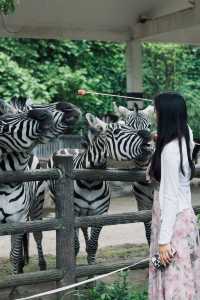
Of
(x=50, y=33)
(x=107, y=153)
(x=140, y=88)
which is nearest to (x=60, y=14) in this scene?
(x=50, y=33)

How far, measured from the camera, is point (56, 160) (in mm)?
4996

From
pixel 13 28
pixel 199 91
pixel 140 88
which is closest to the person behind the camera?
pixel 13 28

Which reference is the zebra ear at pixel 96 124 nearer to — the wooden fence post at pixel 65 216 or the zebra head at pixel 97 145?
the zebra head at pixel 97 145

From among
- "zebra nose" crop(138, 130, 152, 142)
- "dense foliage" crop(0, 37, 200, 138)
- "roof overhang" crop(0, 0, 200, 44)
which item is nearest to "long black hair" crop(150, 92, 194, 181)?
"zebra nose" crop(138, 130, 152, 142)

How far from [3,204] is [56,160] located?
0.58m

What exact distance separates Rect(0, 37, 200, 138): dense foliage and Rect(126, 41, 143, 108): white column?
3011 millimetres

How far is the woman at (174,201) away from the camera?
366 centimetres

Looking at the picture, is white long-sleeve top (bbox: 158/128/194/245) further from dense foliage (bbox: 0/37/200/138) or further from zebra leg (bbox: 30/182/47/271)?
dense foliage (bbox: 0/37/200/138)

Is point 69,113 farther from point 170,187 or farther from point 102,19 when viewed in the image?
point 102,19

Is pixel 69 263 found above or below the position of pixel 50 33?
below

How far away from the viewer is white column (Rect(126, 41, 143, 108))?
1292 centimetres

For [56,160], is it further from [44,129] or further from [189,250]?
[189,250]

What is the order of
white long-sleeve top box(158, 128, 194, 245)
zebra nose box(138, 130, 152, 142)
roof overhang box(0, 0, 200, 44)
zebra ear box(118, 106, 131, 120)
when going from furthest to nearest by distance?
1. roof overhang box(0, 0, 200, 44)
2. zebra ear box(118, 106, 131, 120)
3. zebra nose box(138, 130, 152, 142)
4. white long-sleeve top box(158, 128, 194, 245)

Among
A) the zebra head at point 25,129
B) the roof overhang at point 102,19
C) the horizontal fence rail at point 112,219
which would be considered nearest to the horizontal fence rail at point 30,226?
the horizontal fence rail at point 112,219
